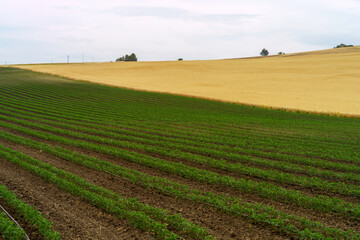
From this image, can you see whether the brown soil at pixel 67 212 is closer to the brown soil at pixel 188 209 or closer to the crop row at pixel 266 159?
the brown soil at pixel 188 209

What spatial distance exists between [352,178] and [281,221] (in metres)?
5.36

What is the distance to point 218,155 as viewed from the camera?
14289mm

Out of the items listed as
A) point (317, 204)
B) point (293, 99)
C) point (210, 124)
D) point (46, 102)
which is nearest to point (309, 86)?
point (293, 99)

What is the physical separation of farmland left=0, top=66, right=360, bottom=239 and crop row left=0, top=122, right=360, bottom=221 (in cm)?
4

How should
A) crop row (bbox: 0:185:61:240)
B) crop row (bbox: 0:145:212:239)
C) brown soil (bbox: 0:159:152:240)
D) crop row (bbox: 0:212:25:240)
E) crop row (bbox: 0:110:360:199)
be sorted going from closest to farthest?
1. crop row (bbox: 0:212:25:240)
2. crop row (bbox: 0:185:61:240)
3. brown soil (bbox: 0:159:152:240)
4. crop row (bbox: 0:145:212:239)
5. crop row (bbox: 0:110:360:199)

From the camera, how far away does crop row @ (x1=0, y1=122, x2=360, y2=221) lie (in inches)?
357

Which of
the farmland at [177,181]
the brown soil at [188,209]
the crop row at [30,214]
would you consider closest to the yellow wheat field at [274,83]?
the farmland at [177,181]

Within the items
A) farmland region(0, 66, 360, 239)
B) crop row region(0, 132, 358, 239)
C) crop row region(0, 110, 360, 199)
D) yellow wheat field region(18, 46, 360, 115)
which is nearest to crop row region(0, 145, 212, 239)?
farmland region(0, 66, 360, 239)

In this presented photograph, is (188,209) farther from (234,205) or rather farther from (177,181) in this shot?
(177,181)

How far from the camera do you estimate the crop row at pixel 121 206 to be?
7.54 metres

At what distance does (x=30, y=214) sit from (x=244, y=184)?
7.04 m

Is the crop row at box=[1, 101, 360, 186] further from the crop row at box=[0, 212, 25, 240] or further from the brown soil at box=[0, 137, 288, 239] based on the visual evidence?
the crop row at box=[0, 212, 25, 240]

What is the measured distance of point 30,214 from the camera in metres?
7.93

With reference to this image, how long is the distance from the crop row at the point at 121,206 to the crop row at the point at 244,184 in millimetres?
3028
